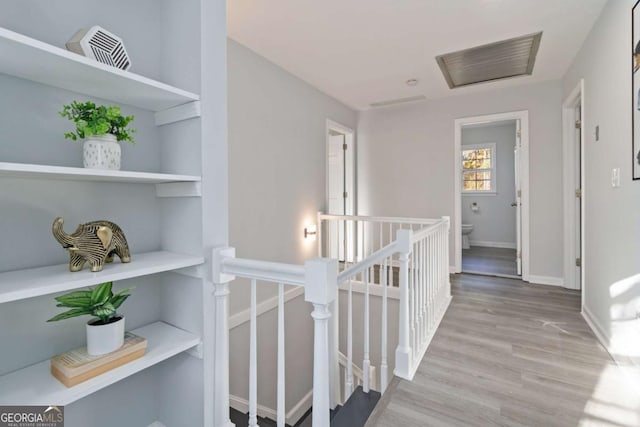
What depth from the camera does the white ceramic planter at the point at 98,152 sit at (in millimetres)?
1003

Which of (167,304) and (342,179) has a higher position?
(342,179)

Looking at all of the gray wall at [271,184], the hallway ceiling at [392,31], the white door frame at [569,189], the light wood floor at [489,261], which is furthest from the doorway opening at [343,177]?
the white door frame at [569,189]

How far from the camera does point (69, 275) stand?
95 cm

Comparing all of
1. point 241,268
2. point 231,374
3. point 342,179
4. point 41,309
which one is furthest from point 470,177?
point 41,309

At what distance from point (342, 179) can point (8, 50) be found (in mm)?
4011

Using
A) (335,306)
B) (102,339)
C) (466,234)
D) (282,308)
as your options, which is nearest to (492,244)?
(466,234)

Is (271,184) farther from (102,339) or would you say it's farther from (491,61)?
(491,61)

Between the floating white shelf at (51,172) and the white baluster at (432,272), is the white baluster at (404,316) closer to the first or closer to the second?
the white baluster at (432,272)

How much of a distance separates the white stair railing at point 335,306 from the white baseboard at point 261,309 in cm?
83

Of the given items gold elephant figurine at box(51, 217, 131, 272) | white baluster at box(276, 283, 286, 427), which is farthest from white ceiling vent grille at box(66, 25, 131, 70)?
white baluster at box(276, 283, 286, 427)

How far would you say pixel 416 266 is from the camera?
2145 millimetres

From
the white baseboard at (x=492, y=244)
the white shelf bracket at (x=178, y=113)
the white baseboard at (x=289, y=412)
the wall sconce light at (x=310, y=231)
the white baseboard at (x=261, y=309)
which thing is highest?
the white shelf bracket at (x=178, y=113)

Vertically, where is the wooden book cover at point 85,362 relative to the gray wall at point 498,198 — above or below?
below

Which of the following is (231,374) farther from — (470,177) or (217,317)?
(470,177)
